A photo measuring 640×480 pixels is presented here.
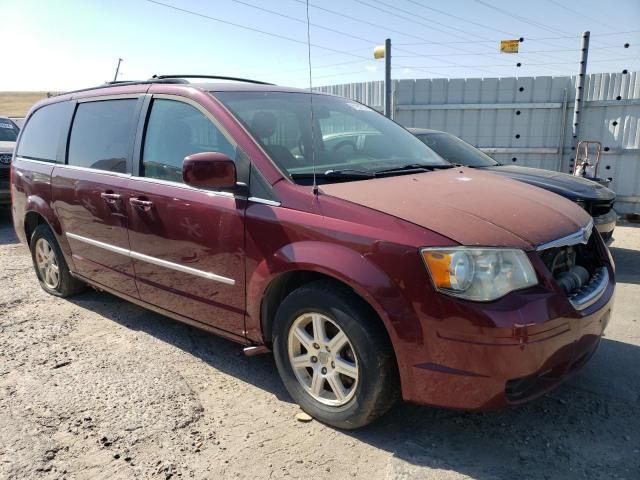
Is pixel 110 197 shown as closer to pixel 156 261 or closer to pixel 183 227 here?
pixel 156 261

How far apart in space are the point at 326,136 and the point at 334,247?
1.28 meters

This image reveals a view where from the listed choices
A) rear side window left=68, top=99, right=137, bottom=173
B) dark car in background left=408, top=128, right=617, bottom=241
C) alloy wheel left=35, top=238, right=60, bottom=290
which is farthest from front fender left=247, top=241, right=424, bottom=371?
dark car in background left=408, top=128, right=617, bottom=241

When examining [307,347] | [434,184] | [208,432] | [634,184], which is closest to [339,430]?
[307,347]

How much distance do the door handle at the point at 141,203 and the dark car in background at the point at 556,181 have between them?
355 cm

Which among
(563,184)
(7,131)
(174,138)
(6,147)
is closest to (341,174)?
(174,138)

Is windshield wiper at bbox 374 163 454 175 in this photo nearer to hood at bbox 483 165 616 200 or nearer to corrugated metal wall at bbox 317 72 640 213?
hood at bbox 483 165 616 200

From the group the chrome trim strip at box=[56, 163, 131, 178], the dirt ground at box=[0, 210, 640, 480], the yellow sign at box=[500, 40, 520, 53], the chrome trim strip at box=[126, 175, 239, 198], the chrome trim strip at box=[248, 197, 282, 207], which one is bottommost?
the dirt ground at box=[0, 210, 640, 480]

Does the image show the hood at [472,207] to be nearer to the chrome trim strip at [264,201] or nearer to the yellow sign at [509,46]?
the chrome trim strip at [264,201]

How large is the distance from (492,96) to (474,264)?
8.79m

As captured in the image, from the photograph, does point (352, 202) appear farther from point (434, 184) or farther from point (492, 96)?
point (492, 96)

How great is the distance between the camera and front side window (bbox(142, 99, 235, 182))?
3174mm

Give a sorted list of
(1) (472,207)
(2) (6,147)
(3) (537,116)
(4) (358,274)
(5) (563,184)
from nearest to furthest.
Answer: (4) (358,274), (1) (472,207), (5) (563,184), (2) (6,147), (3) (537,116)

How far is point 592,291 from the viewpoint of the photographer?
104 inches

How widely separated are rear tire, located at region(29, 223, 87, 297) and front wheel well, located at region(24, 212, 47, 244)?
0.06 m
